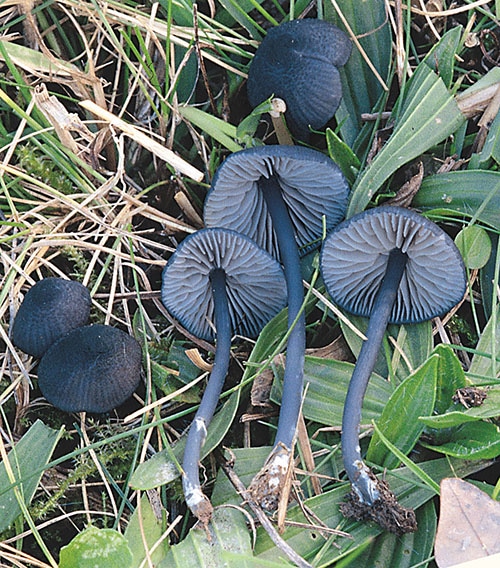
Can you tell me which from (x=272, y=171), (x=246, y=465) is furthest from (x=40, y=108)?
(x=246, y=465)

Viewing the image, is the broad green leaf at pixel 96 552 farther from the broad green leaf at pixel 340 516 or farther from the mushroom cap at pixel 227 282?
the mushroom cap at pixel 227 282

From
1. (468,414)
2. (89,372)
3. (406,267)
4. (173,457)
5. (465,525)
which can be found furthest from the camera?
(406,267)

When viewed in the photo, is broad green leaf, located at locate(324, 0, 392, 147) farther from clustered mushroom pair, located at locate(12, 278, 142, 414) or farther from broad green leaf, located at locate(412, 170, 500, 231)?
clustered mushroom pair, located at locate(12, 278, 142, 414)

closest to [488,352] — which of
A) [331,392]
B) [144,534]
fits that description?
[331,392]

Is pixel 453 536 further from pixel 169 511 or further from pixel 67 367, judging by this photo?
pixel 67 367

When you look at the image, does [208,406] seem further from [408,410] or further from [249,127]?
[249,127]
